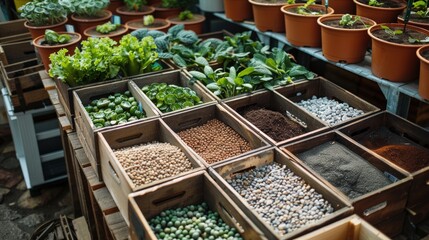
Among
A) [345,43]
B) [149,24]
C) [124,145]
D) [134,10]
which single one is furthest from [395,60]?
[134,10]

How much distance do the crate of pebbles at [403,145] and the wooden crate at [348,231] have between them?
41 cm

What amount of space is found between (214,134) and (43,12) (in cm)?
190

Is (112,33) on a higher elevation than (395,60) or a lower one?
lower

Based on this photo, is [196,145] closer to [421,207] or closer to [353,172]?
[353,172]

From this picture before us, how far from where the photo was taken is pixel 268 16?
320 centimetres

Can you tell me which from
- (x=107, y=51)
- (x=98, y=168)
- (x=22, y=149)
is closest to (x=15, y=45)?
(x=22, y=149)

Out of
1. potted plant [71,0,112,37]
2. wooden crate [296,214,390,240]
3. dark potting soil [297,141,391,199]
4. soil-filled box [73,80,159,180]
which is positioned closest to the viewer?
wooden crate [296,214,390,240]

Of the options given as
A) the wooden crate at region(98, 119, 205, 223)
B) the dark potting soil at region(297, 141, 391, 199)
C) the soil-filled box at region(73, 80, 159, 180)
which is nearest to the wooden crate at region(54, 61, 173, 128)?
the soil-filled box at region(73, 80, 159, 180)

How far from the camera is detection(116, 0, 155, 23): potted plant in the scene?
4.04 metres

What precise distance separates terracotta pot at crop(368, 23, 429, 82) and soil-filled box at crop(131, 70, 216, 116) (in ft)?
2.99

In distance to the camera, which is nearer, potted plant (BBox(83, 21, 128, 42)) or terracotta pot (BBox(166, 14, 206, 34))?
potted plant (BBox(83, 21, 128, 42))

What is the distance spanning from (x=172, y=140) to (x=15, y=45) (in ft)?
7.21

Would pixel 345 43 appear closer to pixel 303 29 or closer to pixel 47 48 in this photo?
pixel 303 29

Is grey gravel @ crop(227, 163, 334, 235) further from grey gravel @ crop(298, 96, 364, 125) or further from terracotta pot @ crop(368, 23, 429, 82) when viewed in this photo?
terracotta pot @ crop(368, 23, 429, 82)
